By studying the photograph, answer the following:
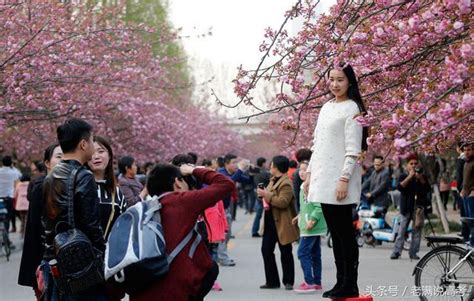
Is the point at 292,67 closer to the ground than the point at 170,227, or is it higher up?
higher up

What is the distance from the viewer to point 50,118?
701 inches

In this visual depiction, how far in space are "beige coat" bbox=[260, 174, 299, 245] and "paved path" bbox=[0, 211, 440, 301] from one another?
0.71 meters

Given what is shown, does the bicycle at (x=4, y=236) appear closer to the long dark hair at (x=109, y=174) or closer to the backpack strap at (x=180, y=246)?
the long dark hair at (x=109, y=174)

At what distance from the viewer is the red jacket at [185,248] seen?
540cm

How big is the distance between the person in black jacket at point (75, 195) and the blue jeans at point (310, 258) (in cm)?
603

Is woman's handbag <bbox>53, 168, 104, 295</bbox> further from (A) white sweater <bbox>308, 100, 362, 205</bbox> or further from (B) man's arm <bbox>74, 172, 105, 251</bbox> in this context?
(A) white sweater <bbox>308, 100, 362, 205</bbox>

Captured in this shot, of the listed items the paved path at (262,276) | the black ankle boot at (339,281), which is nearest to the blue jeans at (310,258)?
the paved path at (262,276)

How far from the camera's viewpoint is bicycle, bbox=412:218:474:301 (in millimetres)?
8695

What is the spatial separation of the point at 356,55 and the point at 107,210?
2.48 metres

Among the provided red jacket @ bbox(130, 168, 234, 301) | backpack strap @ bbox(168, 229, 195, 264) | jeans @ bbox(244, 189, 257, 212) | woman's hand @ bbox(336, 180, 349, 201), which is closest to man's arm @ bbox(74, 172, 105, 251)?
red jacket @ bbox(130, 168, 234, 301)

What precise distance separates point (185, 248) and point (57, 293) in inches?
36.4

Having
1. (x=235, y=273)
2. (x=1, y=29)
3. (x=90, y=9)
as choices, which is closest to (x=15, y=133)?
(x=90, y=9)

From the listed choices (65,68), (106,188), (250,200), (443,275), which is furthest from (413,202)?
(250,200)

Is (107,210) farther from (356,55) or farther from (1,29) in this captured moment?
(1,29)
